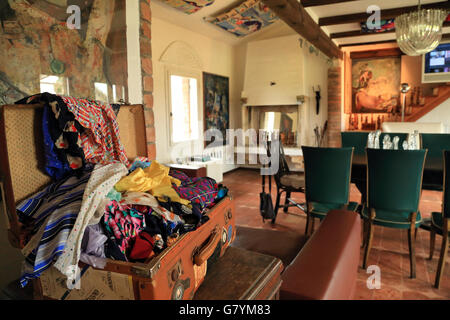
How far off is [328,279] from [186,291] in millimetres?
382

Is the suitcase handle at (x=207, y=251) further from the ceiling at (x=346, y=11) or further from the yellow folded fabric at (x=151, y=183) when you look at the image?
the ceiling at (x=346, y=11)

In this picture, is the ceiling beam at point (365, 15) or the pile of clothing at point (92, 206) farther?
the ceiling beam at point (365, 15)

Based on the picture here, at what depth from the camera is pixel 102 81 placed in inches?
70.1

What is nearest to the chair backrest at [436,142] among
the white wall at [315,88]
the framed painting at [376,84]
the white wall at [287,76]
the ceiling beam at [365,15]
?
the ceiling beam at [365,15]

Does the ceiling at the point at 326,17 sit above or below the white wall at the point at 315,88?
above

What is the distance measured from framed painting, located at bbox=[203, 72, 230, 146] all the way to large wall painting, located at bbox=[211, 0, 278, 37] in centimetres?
96

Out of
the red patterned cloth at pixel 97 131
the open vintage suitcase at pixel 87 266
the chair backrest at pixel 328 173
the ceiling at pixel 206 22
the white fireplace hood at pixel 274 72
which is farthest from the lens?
the white fireplace hood at pixel 274 72

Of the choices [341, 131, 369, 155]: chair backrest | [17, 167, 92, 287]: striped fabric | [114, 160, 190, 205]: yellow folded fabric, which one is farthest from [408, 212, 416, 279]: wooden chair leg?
[17, 167, 92, 287]: striped fabric

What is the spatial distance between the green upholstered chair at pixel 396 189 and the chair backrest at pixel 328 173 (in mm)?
199

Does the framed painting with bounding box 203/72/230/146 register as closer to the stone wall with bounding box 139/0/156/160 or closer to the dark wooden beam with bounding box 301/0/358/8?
the dark wooden beam with bounding box 301/0/358/8

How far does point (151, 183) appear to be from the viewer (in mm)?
980

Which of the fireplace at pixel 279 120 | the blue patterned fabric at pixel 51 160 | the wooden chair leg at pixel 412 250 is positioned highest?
the fireplace at pixel 279 120

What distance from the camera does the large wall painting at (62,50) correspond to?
4.61ft

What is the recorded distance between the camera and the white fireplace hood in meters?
6.25
